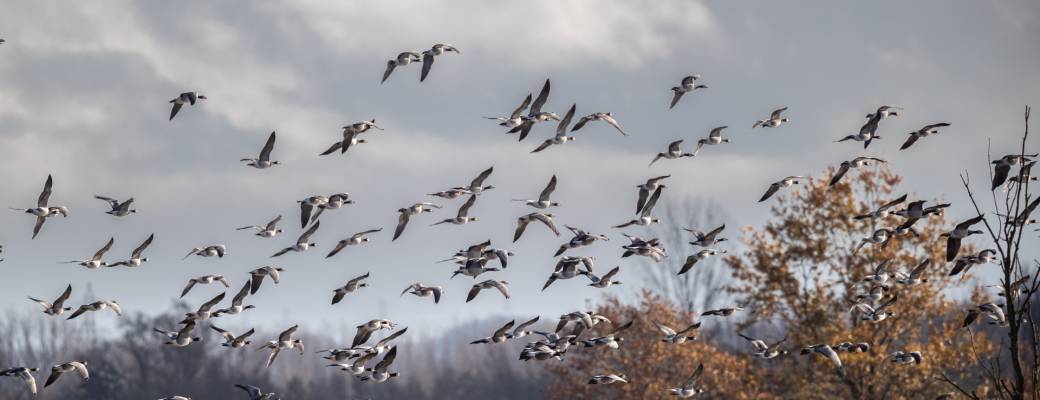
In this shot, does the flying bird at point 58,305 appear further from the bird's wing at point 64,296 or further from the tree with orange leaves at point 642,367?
the tree with orange leaves at point 642,367

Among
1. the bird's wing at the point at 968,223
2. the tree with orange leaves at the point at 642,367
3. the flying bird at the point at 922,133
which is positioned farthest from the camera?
the tree with orange leaves at the point at 642,367

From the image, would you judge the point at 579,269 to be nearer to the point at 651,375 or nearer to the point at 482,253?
the point at 482,253

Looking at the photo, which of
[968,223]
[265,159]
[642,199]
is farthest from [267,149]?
[968,223]

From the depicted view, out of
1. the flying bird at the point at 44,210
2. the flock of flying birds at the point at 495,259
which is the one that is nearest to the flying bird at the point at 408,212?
the flock of flying birds at the point at 495,259

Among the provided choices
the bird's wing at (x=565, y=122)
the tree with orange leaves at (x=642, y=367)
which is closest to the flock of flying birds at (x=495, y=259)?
the bird's wing at (x=565, y=122)

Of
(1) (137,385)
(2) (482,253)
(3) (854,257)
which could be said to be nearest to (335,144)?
(2) (482,253)

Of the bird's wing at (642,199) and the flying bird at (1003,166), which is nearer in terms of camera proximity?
the flying bird at (1003,166)

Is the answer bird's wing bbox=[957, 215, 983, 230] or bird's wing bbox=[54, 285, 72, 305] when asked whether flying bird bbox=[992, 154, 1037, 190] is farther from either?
bird's wing bbox=[54, 285, 72, 305]

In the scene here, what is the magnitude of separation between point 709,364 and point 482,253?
20.5 metres

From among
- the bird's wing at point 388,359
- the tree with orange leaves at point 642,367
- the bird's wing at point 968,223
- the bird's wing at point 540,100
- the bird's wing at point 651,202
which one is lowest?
the tree with orange leaves at point 642,367

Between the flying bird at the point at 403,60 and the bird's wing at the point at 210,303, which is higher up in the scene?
the flying bird at the point at 403,60

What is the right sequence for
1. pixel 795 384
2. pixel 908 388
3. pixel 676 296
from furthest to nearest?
pixel 676 296 < pixel 795 384 < pixel 908 388

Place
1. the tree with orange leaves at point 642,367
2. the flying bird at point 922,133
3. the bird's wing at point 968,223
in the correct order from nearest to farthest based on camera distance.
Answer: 1. the bird's wing at point 968,223
2. the flying bird at point 922,133
3. the tree with orange leaves at point 642,367

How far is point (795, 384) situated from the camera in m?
36.0
